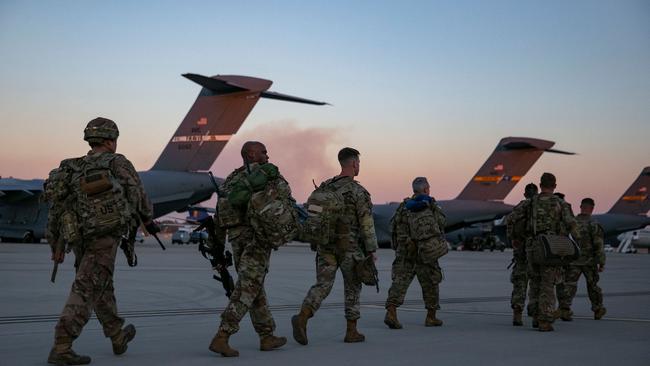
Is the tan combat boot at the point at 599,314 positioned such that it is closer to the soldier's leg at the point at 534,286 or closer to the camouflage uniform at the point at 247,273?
the soldier's leg at the point at 534,286

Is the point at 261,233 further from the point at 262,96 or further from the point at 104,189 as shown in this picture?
the point at 262,96

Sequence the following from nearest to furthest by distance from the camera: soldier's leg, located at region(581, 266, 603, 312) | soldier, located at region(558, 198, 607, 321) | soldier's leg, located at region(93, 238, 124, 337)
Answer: soldier's leg, located at region(93, 238, 124, 337) → soldier, located at region(558, 198, 607, 321) → soldier's leg, located at region(581, 266, 603, 312)

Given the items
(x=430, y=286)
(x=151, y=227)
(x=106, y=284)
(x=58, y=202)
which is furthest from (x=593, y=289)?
(x=58, y=202)

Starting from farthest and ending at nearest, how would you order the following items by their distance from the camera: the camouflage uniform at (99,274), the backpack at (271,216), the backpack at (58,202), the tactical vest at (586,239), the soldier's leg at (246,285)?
the tactical vest at (586,239), the backpack at (271,216), the soldier's leg at (246,285), the backpack at (58,202), the camouflage uniform at (99,274)

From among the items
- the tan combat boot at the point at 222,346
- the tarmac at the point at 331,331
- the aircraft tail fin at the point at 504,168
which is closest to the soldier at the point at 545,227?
the tarmac at the point at 331,331

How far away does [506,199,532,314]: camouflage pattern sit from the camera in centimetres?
990

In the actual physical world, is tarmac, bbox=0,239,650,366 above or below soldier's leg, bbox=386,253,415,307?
below

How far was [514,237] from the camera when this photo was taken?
32.9 feet

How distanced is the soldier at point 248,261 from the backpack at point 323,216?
27.7 inches

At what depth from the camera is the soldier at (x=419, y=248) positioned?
9.50m

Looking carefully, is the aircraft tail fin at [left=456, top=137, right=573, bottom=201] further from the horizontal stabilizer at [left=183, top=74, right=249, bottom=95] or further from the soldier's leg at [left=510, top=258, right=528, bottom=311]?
the soldier's leg at [left=510, top=258, right=528, bottom=311]

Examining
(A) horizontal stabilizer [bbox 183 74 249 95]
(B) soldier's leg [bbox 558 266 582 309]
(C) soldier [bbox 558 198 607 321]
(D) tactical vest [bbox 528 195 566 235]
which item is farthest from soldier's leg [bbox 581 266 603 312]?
(A) horizontal stabilizer [bbox 183 74 249 95]

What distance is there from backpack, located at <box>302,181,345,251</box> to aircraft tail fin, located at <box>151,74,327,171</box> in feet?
92.0

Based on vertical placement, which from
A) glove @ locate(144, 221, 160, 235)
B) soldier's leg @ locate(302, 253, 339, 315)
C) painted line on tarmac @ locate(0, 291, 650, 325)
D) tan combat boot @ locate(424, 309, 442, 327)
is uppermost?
glove @ locate(144, 221, 160, 235)
